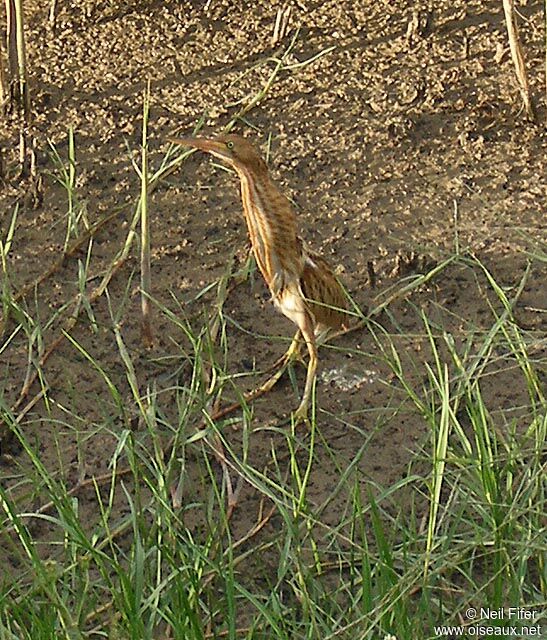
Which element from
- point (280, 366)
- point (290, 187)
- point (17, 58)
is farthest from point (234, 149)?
point (17, 58)

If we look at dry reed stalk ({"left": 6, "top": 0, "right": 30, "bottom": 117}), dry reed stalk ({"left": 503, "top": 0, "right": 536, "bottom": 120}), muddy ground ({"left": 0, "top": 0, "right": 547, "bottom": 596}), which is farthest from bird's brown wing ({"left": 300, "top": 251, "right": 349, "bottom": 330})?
dry reed stalk ({"left": 6, "top": 0, "right": 30, "bottom": 117})

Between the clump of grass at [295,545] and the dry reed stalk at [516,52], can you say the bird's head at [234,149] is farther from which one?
the dry reed stalk at [516,52]

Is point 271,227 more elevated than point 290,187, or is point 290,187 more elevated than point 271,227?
point 271,227

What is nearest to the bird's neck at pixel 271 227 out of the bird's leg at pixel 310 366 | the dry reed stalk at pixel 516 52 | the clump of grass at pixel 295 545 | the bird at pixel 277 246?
the bird at pixel 277 246

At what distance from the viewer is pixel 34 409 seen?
9.85 feet

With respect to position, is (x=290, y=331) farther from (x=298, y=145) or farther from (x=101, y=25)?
(x=101, y=25)

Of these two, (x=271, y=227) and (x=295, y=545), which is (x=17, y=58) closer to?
(x=271, y=227)

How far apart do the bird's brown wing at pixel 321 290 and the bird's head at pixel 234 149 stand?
24 centimetres

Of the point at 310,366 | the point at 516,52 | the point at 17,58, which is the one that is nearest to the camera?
the point at 310,366

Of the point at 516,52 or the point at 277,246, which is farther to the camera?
the point at 516,52

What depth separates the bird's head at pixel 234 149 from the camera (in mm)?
2973

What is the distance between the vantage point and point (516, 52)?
3.58 m

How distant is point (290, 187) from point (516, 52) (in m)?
0.72

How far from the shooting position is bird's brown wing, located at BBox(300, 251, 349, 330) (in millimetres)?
2967
